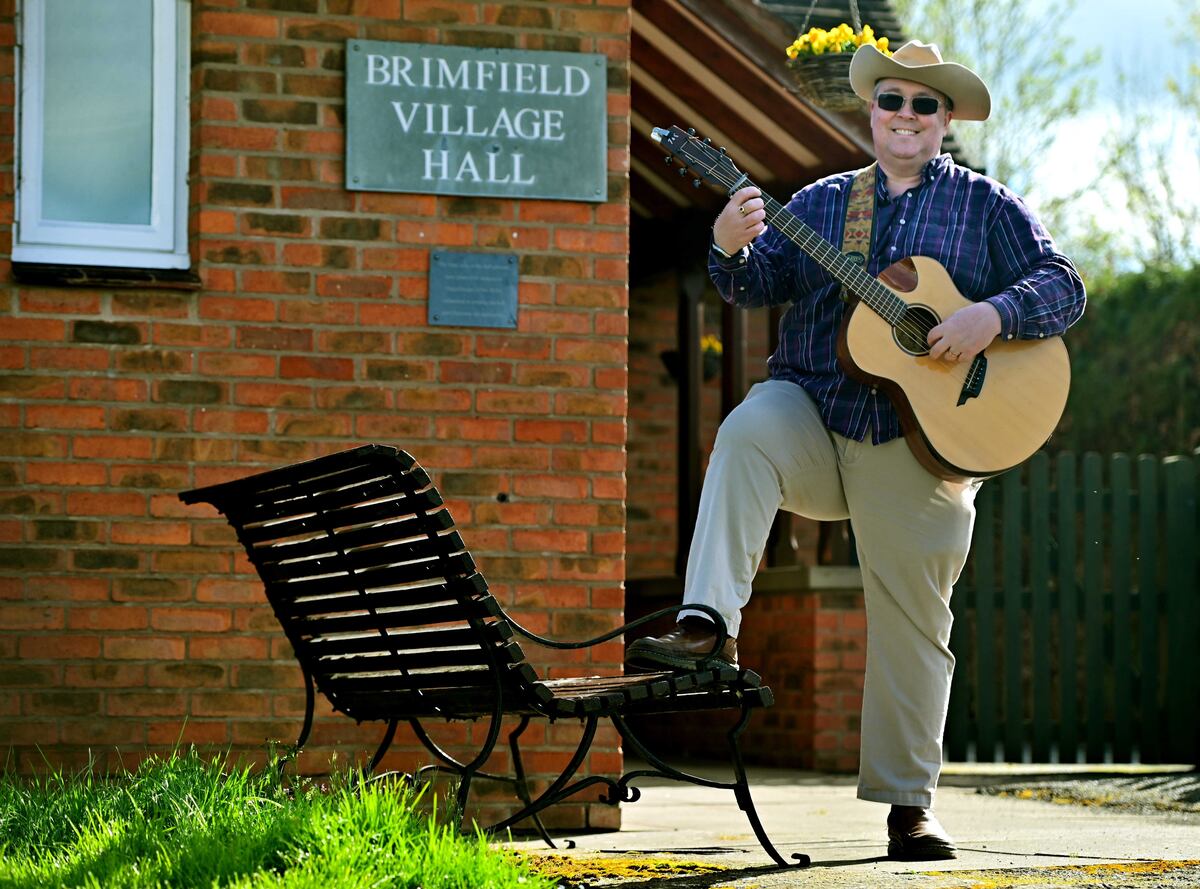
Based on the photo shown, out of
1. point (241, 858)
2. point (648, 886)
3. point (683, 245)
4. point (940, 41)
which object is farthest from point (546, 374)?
point (940, 41)

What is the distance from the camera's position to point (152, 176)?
5.70 m

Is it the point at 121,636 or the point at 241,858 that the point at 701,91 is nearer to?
the point at 121,636

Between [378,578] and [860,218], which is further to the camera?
[860,218]

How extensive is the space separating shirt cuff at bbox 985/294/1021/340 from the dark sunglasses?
56 centimetres

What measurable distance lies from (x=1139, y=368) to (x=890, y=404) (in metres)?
8.15

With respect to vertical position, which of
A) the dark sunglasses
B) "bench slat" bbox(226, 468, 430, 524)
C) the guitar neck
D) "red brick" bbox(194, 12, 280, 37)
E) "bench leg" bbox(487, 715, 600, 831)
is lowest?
"bench leg" bbox(487, 715, 600, 831)

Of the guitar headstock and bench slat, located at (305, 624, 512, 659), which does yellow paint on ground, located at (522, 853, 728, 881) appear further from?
the guitar headstock

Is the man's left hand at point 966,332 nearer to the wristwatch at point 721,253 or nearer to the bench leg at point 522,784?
the wristwatch at point 721,253

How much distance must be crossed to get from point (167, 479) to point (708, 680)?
7.09 ft

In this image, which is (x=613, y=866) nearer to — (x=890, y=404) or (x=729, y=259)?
(x=890, y=404)

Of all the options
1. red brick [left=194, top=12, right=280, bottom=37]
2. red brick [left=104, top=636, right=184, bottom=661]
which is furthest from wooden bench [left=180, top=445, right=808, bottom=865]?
red brick [left=194, top=12, right=280, bottom=37]

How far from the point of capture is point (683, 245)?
9.41 m

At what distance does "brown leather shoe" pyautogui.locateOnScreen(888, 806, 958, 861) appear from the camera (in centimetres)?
439

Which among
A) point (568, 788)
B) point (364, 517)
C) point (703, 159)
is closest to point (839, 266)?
point (703, 159)
